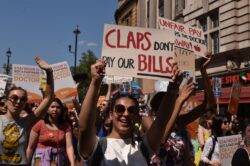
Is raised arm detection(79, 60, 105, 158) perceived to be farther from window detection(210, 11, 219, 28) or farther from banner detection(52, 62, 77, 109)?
window detection(210, 11, 219, 28)

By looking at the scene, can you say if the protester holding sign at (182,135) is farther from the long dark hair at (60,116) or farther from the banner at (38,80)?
the banner at (38,80)

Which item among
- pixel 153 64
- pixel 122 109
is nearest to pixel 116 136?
pixel 122 109

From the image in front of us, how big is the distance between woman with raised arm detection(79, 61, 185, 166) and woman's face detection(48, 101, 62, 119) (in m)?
3.40

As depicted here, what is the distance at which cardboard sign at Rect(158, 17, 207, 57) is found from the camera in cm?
829

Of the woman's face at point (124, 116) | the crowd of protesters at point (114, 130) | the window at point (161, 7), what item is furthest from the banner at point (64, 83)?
the window at point (161, 7)

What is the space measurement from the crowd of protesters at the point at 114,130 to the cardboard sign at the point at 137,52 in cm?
45

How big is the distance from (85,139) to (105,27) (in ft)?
8.19

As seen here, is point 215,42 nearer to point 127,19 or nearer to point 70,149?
point 70,149

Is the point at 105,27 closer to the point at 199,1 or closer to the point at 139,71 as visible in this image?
the point at 139,71

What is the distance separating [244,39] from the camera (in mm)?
25703

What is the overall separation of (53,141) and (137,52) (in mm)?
1727

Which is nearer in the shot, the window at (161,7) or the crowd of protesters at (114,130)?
the crowd of protesters at (114,130)

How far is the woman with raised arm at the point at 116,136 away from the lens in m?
3.81

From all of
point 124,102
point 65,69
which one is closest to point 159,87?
point 65,69
